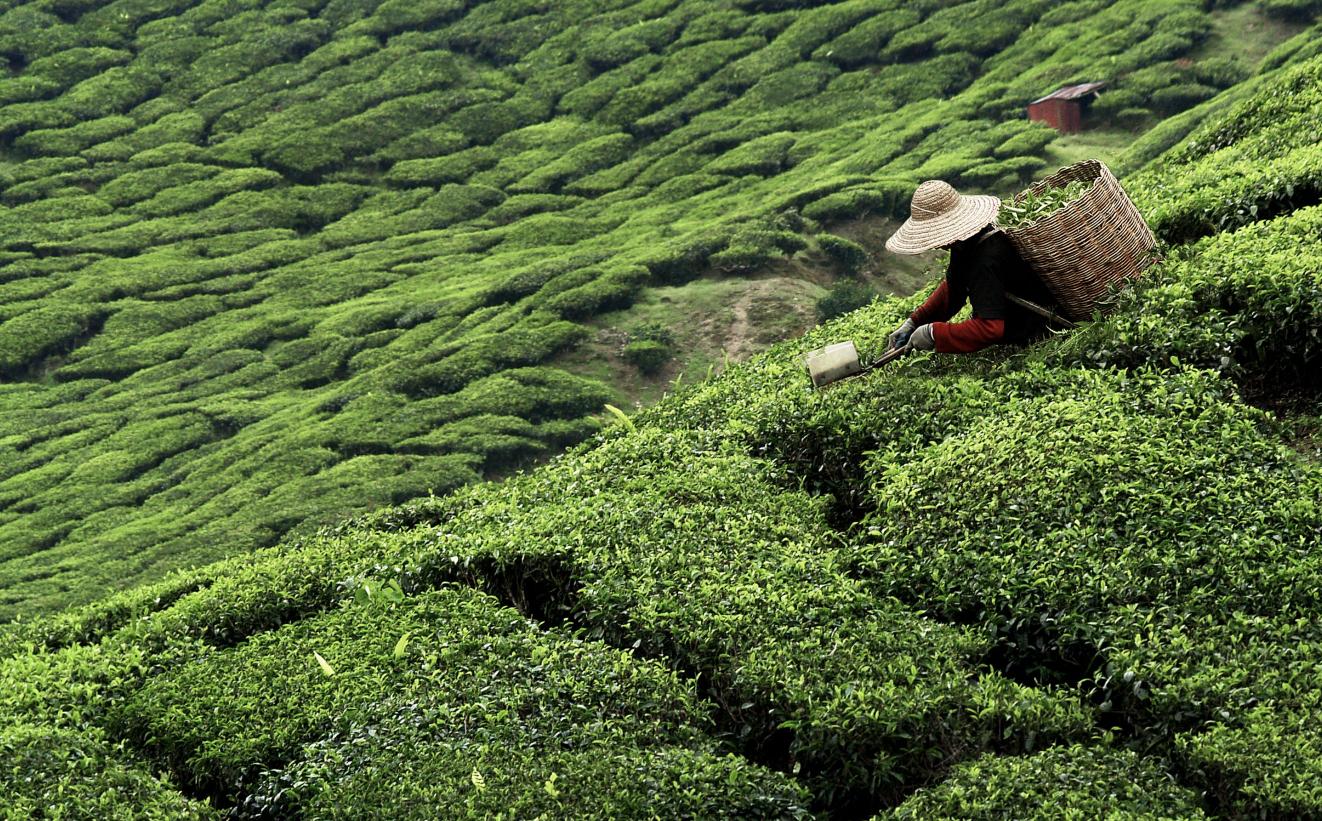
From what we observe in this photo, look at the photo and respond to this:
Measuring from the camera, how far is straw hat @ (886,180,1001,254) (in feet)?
22.3

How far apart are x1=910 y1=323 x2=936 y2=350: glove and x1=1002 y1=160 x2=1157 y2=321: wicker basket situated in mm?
601

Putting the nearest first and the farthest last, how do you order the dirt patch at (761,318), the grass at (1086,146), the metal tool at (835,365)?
the metal tool at (835,365)
the dirt patch at (761,318)
the grass at (1086,146)

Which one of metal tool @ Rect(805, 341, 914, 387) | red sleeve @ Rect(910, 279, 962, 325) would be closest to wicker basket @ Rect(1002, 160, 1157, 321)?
red sleeve @ Rect(910, 279, 962, 325)

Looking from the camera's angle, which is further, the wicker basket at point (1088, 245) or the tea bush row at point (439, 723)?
the wicker basket at point (1088, 245)

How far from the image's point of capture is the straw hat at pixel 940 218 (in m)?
6.79

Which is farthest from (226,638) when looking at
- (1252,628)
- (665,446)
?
(1252,628)

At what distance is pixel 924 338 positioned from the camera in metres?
7.10

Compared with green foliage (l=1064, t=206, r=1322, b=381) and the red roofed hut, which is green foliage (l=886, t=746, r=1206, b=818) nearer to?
green foliage (l=1064, t=206, r=1322, b=381)

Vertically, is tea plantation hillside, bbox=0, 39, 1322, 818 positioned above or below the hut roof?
above

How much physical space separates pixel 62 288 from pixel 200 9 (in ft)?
41.1

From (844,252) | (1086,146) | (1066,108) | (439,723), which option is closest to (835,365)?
(439,723)

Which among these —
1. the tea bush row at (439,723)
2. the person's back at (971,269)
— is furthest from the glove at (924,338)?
the tea bush row at (439,723)

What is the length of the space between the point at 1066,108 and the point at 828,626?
23.8 meters

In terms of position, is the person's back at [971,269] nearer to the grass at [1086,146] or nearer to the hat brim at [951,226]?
the hat brim at [951,226]
